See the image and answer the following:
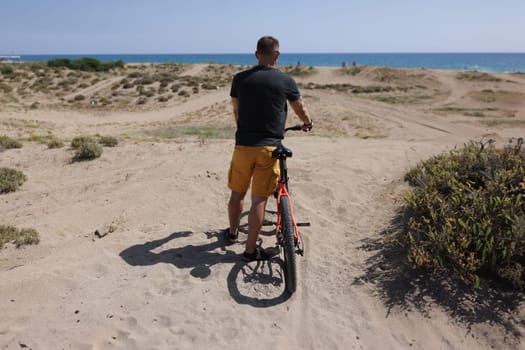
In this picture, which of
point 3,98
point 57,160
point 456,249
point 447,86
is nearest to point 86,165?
point 57,160

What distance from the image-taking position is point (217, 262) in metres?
4.12

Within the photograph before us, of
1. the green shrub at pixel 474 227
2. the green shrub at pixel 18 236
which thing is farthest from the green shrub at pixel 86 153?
the green shrub at pixel 474 227

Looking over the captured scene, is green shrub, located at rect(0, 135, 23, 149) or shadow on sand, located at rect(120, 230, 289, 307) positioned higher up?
green shrub, located at rect(0, 135, 23, 149)

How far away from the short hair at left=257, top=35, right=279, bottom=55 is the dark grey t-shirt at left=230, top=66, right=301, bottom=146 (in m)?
0.14

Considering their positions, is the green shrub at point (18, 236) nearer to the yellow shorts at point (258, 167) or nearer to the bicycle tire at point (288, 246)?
the yellow shorts at point (258, 167)

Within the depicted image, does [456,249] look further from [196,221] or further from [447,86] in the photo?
[447,86]

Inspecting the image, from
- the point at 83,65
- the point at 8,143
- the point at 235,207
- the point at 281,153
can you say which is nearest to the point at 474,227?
the point at 281,153

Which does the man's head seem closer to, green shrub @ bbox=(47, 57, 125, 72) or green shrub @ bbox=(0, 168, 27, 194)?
green shrub @ bbox=(0, 168, 27, 194)

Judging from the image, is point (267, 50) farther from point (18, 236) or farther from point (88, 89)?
point (88, 89)

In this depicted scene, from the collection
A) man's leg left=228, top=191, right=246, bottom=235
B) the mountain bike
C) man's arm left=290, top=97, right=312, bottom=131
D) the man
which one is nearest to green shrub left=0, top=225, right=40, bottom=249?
man's leg left=228, top=191, right=246, bottom=235

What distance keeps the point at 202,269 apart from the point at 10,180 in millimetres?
4510

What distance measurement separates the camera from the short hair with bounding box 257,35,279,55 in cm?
348

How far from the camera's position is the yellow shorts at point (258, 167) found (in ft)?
11.9

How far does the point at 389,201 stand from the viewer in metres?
5.49
